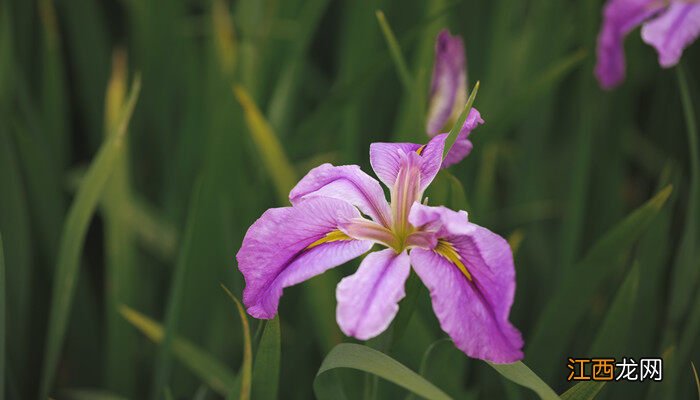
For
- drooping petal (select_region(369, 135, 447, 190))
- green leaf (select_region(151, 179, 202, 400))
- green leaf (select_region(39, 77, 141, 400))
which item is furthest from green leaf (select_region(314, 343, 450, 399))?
green leaf (select_region(39, 77, 141, 400))

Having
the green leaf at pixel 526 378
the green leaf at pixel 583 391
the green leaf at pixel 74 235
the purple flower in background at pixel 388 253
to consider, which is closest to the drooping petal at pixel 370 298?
the purple flower in background at pixel 388 253

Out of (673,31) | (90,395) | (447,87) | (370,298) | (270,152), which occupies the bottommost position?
(90,395)

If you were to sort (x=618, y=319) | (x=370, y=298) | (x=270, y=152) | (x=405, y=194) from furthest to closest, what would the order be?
(x=270, y=152) < (x=618, y=319) < (x=405, y=194) < (x=370, y=298)

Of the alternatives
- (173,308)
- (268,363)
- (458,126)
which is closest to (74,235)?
(173,308)

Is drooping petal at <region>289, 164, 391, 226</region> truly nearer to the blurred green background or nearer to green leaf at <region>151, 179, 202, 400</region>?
the blurred green background

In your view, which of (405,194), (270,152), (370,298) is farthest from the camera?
(270,152)

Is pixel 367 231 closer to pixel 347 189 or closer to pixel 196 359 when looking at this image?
pixel 347 189
